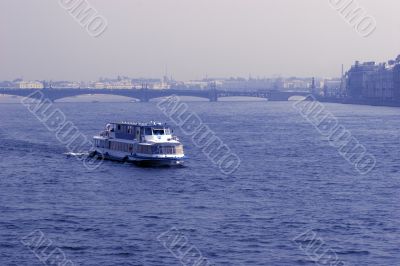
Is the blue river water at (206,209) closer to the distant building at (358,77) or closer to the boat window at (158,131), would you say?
the boat window at (158,131)

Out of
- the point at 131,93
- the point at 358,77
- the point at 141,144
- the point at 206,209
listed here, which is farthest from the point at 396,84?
the point at 206,209

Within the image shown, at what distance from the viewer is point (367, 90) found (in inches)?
5802

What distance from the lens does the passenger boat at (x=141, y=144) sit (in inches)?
1393

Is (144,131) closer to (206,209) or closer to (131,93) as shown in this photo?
(206,209)

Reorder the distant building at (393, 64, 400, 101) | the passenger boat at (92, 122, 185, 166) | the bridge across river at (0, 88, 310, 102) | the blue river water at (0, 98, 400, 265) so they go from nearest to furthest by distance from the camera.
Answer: the blue river water at (0, 98, 400, 265) < the passenger boat at (92, 122, 185, 166) < the bridge across river at (0, 88, 310, 102) < the distant building at (393, 64, 400, 101)

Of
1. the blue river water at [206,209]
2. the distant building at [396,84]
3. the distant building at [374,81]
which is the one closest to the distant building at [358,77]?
the distant building at [374,81]

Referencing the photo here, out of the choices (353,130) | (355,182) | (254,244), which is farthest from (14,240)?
(353,130)

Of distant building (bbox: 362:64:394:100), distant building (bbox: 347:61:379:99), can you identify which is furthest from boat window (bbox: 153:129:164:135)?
distant building (bbox: 347:61:379:99)

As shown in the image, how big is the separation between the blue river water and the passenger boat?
633 millimetres

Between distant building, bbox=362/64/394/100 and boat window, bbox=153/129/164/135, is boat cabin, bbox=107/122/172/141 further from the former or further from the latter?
distant building, bbox=362/64/394/100

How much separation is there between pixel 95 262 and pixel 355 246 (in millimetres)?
5749

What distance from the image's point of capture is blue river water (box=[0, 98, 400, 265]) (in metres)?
19.8

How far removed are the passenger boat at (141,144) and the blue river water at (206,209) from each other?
2.08 feet

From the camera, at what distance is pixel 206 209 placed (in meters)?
24.8
